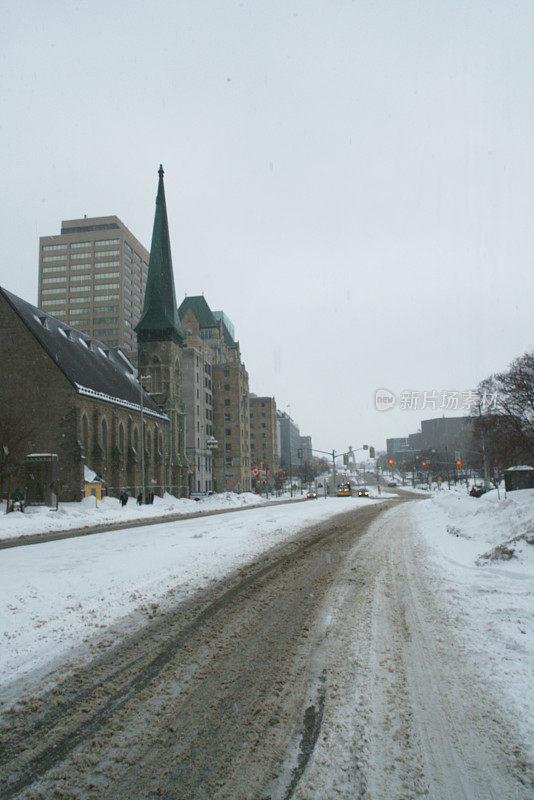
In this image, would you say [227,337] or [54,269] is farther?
[54,269]

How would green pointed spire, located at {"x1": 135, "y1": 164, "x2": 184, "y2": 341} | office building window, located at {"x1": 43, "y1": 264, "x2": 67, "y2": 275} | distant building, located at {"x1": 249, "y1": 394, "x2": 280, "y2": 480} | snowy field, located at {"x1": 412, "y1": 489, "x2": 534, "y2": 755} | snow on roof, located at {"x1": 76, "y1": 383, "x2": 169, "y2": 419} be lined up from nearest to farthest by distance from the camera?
snowy field, located at {"x1": 412, "y1": 489, "x2": 534, "y2": 755} < snow on roof, located at {"x1": 76, "y1": 383, "x2": 169, "y2": 419} < green pointed spire, located at {"x1": 135, "y1": 164, "x2": 184, "y2": 341} < distant building, located at {"x1": 249, "y1": 394, "x2": 280, "y2": 480} < office building window, located at {"x1": 43, "y1": 264, "x2": 67, "y2": 275}

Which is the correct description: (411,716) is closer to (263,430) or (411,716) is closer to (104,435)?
(104,435)

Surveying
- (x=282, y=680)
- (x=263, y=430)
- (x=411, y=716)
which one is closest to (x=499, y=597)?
(x=411, y=716)

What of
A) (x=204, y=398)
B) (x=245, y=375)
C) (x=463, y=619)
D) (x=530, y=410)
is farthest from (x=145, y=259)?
(x=463, y=619)

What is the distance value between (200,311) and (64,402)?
7488 centimetres

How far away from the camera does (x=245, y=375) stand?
336 feet

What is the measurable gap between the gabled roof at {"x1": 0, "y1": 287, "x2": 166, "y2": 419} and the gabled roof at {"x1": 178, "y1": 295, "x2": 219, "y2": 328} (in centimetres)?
5032

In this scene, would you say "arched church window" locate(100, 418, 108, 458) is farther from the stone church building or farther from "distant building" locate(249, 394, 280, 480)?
"distant building" locate(249, 394, 280, 480)

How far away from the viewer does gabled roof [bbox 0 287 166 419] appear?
141ft

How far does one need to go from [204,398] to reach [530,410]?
188 ft

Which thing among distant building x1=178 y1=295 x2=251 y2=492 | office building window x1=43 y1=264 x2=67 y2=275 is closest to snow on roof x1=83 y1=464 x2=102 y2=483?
distant building x1=178 y1=295 x2=251 y2=492

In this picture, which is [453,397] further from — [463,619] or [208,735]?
[208,735]

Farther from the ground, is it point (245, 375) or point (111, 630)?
point (245, 375)

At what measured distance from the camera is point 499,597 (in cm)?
752
